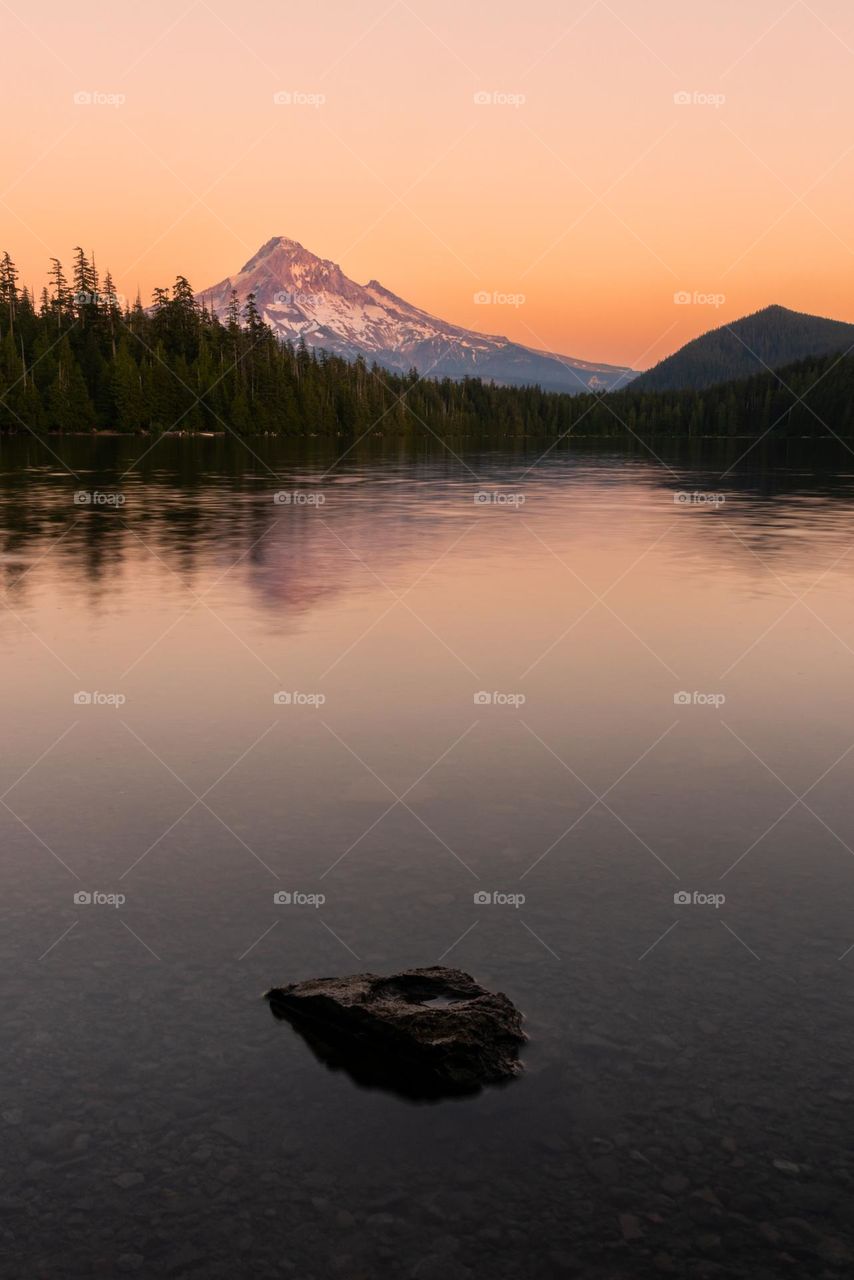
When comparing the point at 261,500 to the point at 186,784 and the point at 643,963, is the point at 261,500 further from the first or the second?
the point at 643,963

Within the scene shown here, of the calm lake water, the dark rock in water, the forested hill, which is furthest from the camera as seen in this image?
the forested hill

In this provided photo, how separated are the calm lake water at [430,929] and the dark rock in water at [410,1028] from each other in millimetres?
169

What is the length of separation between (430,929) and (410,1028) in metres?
1.63

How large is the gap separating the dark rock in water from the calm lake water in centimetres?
17

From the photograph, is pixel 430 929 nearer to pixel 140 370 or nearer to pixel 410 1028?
pixel 410 1028

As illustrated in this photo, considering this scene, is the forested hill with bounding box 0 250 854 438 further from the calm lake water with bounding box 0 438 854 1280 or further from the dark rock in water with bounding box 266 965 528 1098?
the dark rock in water with bounding box 266 965 528 1098

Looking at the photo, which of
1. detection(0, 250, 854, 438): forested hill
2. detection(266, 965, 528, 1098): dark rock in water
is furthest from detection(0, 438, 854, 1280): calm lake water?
detection(0, 250, 854, 438): forested hill

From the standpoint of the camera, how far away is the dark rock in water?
6555mm

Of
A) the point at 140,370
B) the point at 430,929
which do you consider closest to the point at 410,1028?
the point at 430,929

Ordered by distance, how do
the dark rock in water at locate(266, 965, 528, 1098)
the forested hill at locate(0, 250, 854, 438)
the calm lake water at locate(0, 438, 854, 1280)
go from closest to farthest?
the calm lake water at locate(0, 438, 854, 1280) → the dark rock in water at locate(266, 965, 528, 1098) → the forested hill at locate(0, 250, 854, 438)

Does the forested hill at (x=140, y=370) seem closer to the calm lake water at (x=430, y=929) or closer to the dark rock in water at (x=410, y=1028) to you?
the calm lake water at (x=430, y=929)

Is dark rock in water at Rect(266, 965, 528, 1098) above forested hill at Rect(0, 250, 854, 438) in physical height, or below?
below

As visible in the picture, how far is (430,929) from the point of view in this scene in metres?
8.31

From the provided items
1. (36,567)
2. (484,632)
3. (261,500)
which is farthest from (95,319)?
(484,632)
